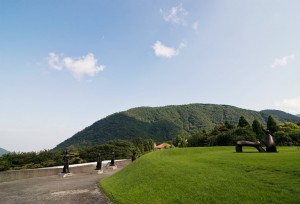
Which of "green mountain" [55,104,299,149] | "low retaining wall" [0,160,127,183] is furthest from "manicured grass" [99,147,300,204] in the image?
"green mountain" [55,104,299,149]

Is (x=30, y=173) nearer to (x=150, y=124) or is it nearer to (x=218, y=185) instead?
(x=218, y=185)

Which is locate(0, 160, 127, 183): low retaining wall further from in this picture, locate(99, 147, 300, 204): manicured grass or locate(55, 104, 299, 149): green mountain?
locate(55, 104, 299, 149): green mountain

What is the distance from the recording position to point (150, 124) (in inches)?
6836

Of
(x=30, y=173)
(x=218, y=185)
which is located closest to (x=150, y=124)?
(x=30, y=173)

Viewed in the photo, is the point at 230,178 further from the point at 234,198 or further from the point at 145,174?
the point at 145,174

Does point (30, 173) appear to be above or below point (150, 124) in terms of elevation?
below

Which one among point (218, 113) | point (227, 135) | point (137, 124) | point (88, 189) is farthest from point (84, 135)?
point (88, 189)

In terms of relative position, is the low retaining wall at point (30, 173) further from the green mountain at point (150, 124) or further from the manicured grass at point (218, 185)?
the green mountain at point (150, 124)

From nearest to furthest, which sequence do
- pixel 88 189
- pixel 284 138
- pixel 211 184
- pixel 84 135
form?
pixel 211 184, pixel 88 189, pixel 284 138, pixel 84 135

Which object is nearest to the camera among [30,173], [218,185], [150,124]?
[218,185]

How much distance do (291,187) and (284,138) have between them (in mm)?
25535

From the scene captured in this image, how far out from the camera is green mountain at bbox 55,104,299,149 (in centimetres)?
14650

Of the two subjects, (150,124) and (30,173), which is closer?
(30,173)

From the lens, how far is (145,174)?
13.6 metres
